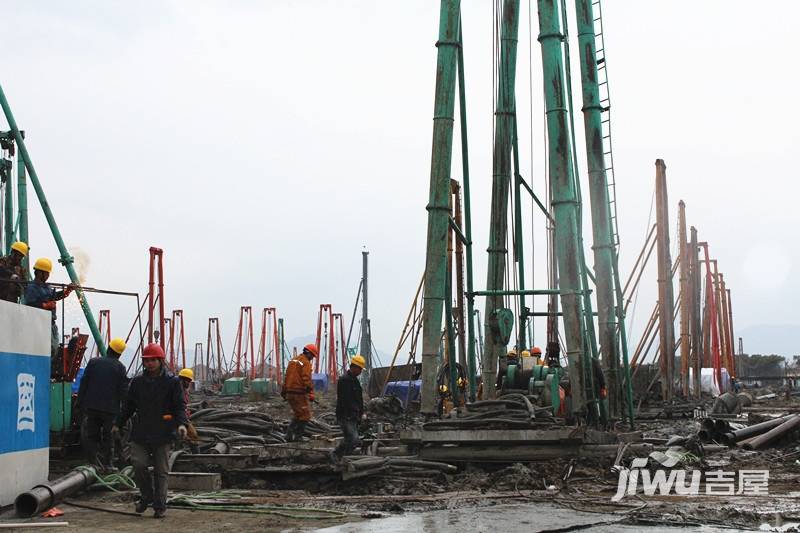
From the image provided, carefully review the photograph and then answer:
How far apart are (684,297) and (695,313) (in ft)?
6.73

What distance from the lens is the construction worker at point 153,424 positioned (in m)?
11.6

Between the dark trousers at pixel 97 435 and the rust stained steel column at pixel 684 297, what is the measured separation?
29198mm

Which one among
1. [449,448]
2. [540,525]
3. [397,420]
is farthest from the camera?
[397,420]

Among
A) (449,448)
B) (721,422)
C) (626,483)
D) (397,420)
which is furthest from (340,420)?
(397,420)

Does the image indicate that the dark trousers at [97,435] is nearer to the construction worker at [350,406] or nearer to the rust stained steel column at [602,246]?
the construction worker at [350,406]

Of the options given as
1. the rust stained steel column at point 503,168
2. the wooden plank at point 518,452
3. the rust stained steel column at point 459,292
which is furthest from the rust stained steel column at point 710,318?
the wooden plank at point 518,452

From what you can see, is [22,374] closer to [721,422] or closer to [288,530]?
[288,530]

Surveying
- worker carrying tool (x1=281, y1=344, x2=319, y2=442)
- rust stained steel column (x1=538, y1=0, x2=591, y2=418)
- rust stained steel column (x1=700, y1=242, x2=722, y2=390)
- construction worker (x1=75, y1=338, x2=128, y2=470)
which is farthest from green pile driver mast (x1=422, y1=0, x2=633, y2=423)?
rust stained steel column (x1=700, y1=242, x2=722, y2=390)

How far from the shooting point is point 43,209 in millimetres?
20969

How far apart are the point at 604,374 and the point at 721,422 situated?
4.50 m

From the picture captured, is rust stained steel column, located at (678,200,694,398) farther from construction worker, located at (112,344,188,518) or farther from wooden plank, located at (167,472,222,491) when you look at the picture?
construction worker, located at (112,344,188,518)

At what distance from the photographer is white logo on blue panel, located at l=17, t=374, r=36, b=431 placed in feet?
40.2

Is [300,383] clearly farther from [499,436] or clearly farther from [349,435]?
[499,436]

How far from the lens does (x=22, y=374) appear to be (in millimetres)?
12352
